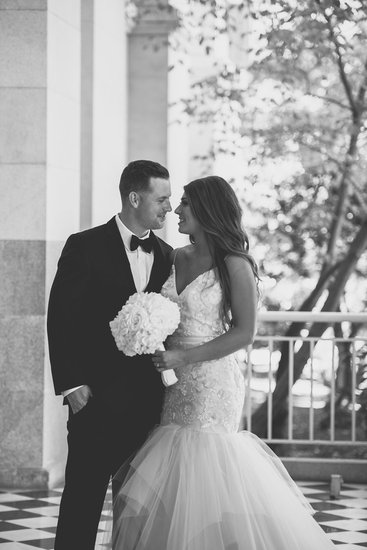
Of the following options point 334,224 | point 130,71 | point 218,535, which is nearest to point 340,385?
point 334,224

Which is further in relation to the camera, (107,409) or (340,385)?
(340,385)

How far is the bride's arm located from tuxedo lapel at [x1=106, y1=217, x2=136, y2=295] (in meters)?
0.36

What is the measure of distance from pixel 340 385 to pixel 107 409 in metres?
6.92

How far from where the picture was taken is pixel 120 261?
4086 mm

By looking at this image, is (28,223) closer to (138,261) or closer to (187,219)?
(138,261)

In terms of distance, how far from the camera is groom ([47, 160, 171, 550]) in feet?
13.1

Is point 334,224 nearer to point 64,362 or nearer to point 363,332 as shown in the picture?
point 363,332

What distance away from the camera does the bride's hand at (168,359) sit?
385 centimetres

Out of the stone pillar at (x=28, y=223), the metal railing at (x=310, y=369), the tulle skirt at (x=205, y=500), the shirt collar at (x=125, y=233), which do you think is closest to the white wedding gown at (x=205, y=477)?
the tulle skirt at (x=205, y=500)

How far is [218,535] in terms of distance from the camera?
3.88m

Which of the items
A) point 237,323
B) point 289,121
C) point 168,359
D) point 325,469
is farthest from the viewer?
point 289,121

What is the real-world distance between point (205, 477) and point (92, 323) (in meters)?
0.76

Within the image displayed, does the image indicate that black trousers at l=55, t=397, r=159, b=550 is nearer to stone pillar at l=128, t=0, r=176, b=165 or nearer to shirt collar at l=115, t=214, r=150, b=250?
shirt collar at l=115, t=214, r=150, b=250

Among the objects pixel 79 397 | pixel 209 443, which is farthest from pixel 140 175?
pixel 209 443
